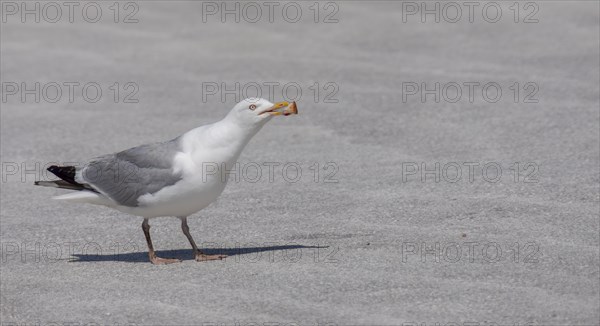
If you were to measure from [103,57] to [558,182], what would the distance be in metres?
6.47

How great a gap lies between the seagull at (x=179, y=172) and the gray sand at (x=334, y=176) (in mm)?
388

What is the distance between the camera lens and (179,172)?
6.53 meters

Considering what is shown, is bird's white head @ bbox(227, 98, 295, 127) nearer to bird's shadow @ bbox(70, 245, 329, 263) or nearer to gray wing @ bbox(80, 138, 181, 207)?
gray wing @ bbox(80, 138, 181, 207)

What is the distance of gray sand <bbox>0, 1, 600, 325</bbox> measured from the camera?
5.94m

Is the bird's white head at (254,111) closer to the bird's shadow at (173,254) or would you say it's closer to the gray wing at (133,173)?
the gray wing at (133,173)

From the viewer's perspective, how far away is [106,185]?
684 cm

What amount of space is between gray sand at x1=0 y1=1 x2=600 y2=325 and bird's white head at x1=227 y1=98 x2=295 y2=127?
2.90ft

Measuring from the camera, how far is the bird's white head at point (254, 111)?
6473 millimetres

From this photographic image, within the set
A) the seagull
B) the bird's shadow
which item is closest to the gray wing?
the seagull

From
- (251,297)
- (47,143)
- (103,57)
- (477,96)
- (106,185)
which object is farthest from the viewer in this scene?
(103,57)

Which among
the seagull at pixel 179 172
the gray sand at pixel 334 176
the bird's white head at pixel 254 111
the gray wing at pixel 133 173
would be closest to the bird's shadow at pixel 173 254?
the gray sand at pixel 334 176

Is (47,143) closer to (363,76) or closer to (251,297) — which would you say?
(363,76)

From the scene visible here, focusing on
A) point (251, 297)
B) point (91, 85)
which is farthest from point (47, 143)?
point (251, 297)

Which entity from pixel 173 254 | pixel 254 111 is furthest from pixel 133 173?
pixel 254 111
